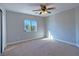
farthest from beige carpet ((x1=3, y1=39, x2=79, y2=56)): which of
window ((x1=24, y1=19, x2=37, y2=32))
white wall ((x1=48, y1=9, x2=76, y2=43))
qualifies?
window ((x1=24, y1=19, x2=37, y2=32))

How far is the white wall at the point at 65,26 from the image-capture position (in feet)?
16.0

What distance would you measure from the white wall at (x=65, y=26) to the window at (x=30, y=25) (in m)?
1.67

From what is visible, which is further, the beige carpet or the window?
the window

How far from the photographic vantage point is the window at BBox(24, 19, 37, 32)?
6.47m

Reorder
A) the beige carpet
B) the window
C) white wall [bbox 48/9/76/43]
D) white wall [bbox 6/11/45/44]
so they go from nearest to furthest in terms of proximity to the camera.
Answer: the beige carpet
white wall [bbox 48/9/76/43]
white wall [bbox 6/11/45/44]
the window

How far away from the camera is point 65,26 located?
5441 millimetres

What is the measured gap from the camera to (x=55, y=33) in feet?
21.8

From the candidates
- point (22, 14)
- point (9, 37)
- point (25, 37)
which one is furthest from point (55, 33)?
point (9, 37)

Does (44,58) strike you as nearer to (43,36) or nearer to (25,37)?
(25,37)

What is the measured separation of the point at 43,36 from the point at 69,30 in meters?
3.48

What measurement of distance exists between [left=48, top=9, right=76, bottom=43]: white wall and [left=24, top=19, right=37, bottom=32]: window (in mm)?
1671

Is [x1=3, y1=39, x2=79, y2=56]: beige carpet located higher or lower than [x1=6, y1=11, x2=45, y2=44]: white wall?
lower

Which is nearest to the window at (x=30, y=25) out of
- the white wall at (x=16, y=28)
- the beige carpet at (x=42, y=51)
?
the white wall at (x=16, y=28)

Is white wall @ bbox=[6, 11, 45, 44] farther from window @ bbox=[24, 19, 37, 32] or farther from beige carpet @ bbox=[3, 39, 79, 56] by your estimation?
beige carpet @ bbox=[3, 39, 79, 56]
